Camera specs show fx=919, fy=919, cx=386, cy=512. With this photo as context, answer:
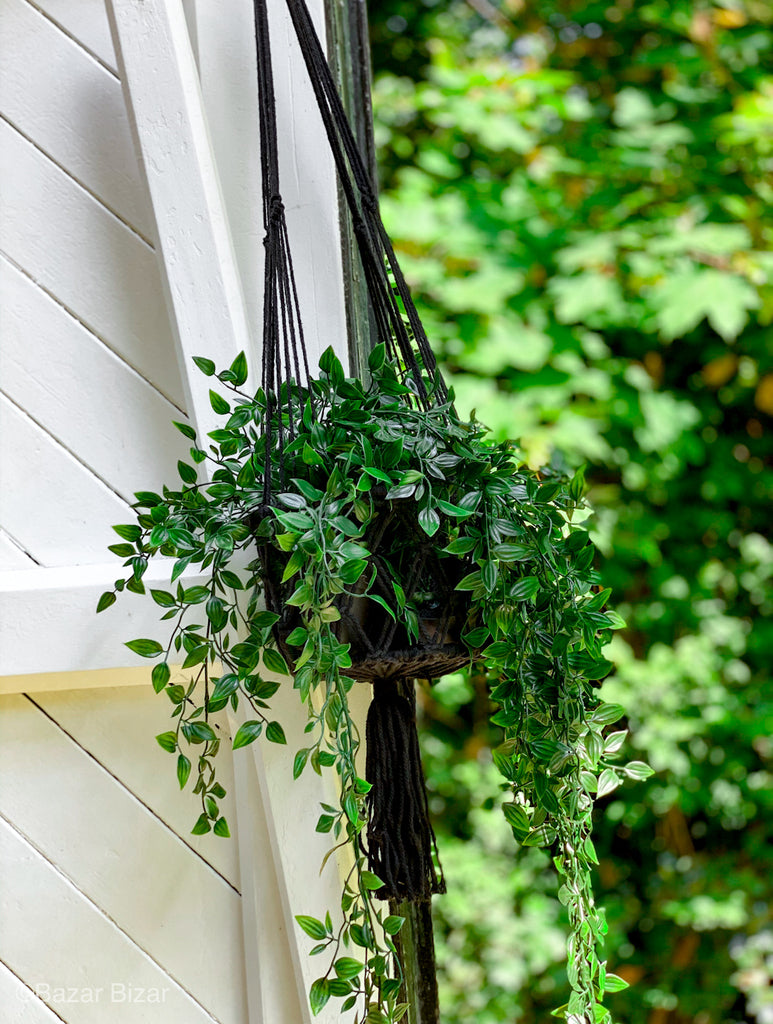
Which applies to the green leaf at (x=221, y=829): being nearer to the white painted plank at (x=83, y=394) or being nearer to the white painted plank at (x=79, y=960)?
the white painted plank at (x=79, y=960)

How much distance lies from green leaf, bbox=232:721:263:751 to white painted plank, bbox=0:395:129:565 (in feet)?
0.80

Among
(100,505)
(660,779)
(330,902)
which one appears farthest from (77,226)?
(660,779)

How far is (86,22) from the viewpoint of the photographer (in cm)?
83

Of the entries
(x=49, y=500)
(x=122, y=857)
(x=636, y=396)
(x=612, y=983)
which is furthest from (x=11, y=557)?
(x=636, y=396)

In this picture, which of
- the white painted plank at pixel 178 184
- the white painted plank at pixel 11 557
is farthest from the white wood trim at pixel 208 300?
the white painted plank at pixel 11 557

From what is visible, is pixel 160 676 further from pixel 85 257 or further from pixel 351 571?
pixel 85 257

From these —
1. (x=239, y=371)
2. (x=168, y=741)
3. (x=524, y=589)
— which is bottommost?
(x=168, y=741)

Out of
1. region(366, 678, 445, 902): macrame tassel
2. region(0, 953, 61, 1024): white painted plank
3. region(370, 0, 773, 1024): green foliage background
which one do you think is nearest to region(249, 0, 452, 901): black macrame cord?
region(366, 678, 445, 902): macrame tassel

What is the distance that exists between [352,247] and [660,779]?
157cm

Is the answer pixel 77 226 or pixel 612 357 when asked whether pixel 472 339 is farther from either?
pixel 77 226

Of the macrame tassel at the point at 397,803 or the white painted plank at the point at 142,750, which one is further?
the white painted plank at the point at 142,750

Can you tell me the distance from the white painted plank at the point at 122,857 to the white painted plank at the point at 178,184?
321mm

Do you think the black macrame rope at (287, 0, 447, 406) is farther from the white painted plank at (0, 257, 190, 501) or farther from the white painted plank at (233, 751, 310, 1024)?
the white painted plank at (233, 751, 310, 1024)

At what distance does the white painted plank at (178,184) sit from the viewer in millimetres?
749
